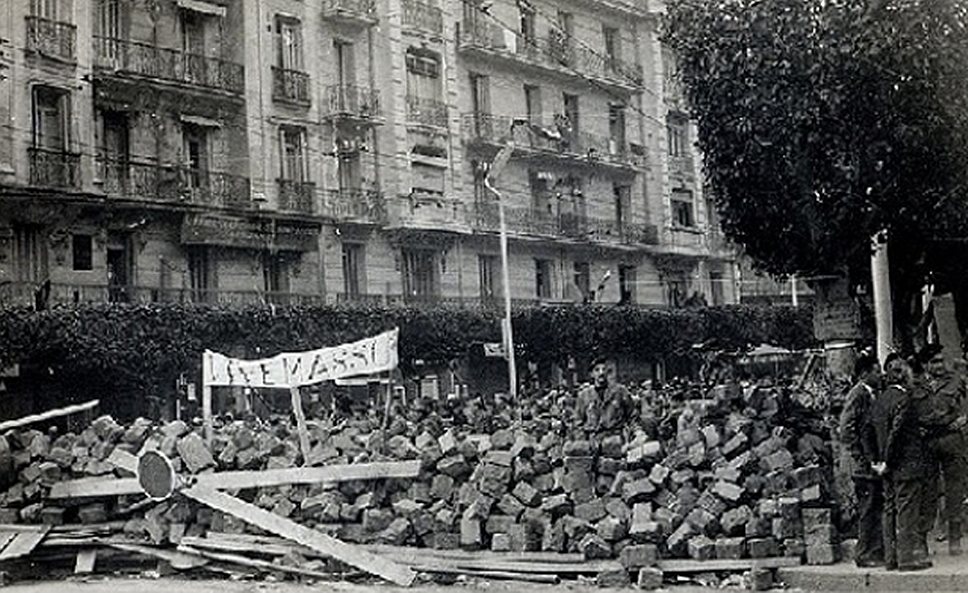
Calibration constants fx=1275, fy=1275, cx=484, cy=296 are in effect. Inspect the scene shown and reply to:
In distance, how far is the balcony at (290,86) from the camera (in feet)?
82.5

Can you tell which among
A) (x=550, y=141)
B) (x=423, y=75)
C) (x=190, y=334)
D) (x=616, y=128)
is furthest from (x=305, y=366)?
(x=616, y=128)

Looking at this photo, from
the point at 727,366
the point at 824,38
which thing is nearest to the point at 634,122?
the point at 727,366

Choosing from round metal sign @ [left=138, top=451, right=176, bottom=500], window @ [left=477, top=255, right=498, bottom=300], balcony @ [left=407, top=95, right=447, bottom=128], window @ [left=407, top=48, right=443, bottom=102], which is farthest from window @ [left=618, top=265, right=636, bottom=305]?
round metal sign @ [left=138, top=451, right=176, bottom=500]

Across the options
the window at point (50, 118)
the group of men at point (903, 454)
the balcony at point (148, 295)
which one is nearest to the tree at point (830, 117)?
the group of men at point (903, 454)

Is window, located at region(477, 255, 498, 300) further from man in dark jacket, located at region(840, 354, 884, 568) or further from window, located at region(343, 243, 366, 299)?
man in dark jacket, located at region(840, 354, 884, 568)

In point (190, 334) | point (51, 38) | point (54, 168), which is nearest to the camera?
point (190, 334)

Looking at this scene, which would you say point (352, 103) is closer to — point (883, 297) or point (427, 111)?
point (427, 111)

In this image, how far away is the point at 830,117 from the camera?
41.8 ft

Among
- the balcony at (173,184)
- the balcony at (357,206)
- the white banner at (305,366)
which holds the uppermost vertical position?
the balcony at (173,184)

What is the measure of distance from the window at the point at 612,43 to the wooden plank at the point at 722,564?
77.5 ft

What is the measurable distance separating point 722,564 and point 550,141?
2079 cm

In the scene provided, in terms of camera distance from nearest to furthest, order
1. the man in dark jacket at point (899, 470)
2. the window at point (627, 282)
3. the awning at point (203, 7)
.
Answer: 1. the man in dark jacket at point (899, 470)
2. the awning at point (203, 7)
3. the window at point (627, 282)

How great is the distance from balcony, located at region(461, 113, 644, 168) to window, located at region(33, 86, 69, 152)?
908cm

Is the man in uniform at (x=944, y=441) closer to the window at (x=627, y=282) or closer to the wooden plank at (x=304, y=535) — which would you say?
the wooden plank at (x=304, y=535)
